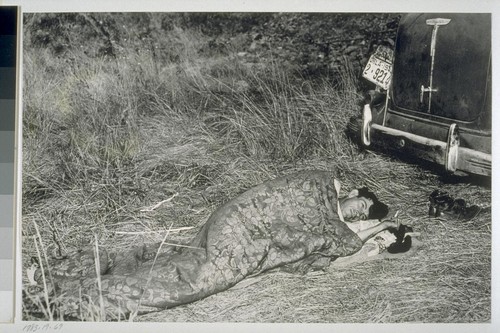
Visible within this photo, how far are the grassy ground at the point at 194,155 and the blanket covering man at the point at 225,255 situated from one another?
0.10 meters

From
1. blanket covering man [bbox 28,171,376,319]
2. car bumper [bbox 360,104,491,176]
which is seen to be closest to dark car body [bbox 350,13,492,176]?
car bumper [bbox 360,104,491,176]

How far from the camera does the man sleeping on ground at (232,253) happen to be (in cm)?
321

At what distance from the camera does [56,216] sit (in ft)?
10.9

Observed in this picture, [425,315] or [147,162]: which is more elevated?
[147,162]

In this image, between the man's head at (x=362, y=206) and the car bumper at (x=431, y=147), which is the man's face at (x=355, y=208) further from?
the car bumper at (x=431, y=147)

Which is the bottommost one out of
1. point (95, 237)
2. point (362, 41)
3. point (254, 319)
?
point (254, 319)

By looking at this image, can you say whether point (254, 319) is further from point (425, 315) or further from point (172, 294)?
point (425, 315)

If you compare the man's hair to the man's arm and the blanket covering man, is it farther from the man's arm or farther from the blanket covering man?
the blanket covering man

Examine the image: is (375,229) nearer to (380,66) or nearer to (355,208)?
(355,208)

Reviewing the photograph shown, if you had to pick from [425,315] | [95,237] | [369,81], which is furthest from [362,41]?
[95,237]

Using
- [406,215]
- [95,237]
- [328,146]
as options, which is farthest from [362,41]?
[95,237]

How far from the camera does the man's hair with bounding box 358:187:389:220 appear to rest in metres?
3.33

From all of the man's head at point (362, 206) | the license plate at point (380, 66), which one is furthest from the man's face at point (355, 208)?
the license plate at point (380, 66)

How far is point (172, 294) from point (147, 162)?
734 mm
